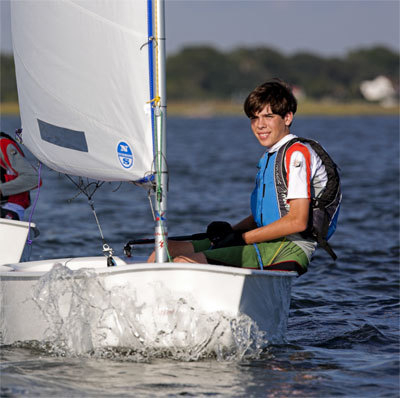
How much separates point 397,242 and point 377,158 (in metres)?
16.5

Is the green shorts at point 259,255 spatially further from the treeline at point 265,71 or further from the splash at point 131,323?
the treeline at point 265,71

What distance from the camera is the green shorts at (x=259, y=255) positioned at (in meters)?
5.00

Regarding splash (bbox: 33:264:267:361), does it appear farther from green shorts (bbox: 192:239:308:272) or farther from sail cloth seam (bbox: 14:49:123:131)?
sail cloth seam (bbox: 14:49:123:131)

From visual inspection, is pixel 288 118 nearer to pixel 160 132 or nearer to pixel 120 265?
pixel 160 132

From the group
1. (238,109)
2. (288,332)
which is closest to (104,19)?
(288,332)

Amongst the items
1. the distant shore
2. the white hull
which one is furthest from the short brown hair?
the distant shore

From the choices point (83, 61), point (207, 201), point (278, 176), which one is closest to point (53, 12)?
point (83, 61)

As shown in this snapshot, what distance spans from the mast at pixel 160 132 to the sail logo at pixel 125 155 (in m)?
0.17

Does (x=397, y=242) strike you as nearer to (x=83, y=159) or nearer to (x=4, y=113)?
(x=83, y=159)

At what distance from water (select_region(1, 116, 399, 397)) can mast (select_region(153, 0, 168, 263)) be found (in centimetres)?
68

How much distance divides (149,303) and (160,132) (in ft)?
3.08

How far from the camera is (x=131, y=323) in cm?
461

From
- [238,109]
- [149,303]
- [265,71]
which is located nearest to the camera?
[149,303]

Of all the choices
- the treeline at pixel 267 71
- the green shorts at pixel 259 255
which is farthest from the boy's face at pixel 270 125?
the treeline at pixel 267 71
